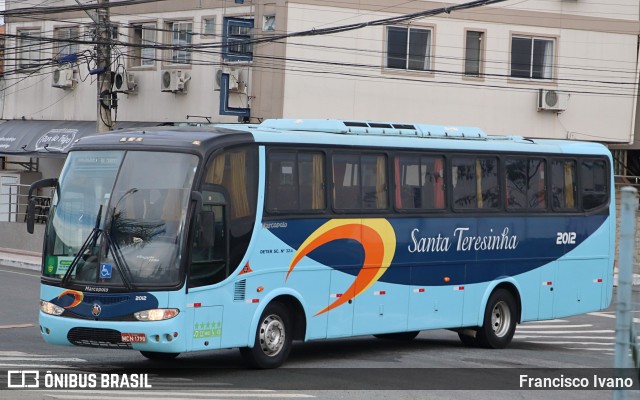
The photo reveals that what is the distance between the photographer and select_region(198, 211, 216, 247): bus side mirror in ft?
43.1

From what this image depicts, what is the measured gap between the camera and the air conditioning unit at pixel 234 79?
34.6 metres

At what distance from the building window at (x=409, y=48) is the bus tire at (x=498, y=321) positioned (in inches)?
750

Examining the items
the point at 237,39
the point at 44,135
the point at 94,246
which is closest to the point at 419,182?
the point at 94,246

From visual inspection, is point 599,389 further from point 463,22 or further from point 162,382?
point 463,22

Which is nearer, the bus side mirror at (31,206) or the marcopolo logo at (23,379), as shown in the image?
the marcopolo logo at (23,379)

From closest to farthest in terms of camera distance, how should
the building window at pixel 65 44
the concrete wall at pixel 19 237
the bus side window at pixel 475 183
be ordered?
1. the bus side window at pixel 475 183
2. the concrete wall at pixel 19 237
3. the building window at pixel 65 44

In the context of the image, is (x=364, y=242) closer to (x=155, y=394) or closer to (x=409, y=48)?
(x=155, y=394)


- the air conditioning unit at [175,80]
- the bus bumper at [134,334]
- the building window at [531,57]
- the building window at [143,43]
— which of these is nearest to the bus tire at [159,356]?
the bus bumper at [134,334]

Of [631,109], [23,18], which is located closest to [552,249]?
[631,109]

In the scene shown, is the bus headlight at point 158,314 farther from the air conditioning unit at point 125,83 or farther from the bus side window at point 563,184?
the air conditioning unit at point 125,83

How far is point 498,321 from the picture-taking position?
18.0m

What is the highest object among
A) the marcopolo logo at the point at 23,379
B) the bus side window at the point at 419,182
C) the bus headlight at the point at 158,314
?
the bus side window at the point at 419,182

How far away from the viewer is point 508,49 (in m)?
37.8

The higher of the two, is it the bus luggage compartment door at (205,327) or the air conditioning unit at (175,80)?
the air conditioning unit at (175,80)
